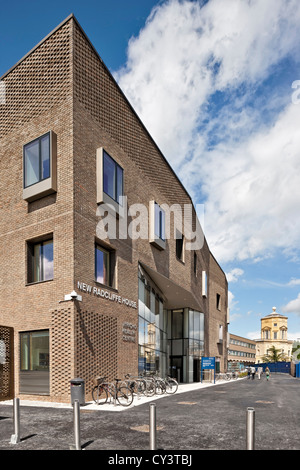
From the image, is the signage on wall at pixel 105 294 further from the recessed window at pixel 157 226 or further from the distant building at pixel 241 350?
the distant building at pixel 241 350

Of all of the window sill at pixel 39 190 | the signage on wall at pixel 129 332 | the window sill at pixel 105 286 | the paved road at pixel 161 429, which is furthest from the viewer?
the signage on wall at pixel 129 332

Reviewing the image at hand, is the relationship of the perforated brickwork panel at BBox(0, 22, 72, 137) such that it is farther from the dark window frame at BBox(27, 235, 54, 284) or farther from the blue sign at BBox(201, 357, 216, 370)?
the blue sign at BBox(201, 357, 216, 370)

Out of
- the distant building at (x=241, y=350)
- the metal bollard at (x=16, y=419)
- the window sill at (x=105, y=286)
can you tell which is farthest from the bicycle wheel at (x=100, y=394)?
the distant building at (x=241, y=350)

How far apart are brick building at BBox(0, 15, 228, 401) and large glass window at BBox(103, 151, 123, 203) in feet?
0.17

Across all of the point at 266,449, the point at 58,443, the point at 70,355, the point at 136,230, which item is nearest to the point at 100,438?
the point at 58,443

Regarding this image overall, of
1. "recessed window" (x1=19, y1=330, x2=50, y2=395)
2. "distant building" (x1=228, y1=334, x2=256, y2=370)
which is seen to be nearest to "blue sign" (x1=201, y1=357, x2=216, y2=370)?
"recessed window" (x1=19, y1=330, x2=50, y2=395)

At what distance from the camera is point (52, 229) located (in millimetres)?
16641

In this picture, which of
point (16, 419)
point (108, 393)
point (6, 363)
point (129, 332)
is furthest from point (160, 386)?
point (16, 419)

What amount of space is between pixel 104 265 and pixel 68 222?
352 cm

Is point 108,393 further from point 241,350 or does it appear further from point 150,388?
point 241,350

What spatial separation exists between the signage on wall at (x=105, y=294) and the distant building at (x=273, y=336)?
126 m

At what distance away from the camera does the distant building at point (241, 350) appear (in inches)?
4079

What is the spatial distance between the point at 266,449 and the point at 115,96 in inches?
716
